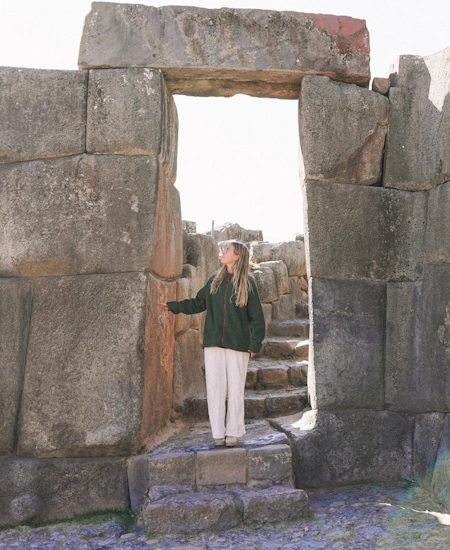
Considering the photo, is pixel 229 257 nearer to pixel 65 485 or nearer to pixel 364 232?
pixel 364 232

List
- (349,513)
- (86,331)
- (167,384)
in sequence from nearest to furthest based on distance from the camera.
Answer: (349,513), (86,331), (167,384)

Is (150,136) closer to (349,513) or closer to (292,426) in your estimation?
(292,426)

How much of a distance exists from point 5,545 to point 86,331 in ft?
5.08

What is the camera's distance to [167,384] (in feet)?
18.2

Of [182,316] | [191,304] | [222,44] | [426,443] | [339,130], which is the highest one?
[222,44]

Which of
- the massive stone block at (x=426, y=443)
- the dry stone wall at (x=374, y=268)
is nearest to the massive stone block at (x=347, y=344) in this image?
the dry stone wall at (x=374, y=268)

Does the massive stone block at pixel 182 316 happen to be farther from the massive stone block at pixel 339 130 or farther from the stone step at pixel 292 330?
the stone step at pixel 292 330

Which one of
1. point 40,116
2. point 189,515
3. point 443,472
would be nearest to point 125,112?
point 40,116

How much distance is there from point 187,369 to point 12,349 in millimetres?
1896

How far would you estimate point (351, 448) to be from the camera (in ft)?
16.4

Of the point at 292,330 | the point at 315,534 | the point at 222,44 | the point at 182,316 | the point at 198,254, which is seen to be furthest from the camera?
the point at 292,330

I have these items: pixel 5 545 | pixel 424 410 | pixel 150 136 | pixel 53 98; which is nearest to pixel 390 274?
pixel 424 410

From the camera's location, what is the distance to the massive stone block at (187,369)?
5984mm

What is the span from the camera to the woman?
4758mm
